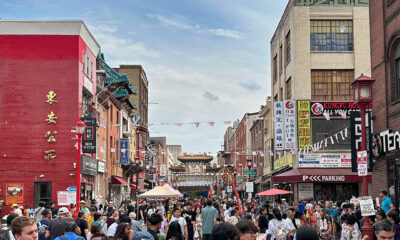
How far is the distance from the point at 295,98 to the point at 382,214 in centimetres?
2643

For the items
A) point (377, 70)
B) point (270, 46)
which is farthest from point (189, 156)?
point (377, 70)

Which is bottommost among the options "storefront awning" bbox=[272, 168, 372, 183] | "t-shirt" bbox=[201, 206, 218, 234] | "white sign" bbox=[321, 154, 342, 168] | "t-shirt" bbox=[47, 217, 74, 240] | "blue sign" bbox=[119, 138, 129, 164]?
"t-shirt" bbox=[201, 206, 218, 234]

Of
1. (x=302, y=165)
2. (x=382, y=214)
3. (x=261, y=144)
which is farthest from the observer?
(x=261, y=144)

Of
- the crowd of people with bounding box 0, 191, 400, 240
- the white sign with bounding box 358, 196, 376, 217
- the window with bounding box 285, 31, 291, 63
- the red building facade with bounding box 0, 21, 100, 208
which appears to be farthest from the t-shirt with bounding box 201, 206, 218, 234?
the window with bounding box 285, 31, 291, 63

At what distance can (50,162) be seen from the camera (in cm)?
3131

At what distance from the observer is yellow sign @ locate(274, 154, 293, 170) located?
133ft

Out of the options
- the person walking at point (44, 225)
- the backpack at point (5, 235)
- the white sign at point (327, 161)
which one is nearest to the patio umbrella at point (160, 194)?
the person walking at point (44, 225)

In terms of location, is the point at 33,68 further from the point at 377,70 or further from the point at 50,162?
the point at 377,70

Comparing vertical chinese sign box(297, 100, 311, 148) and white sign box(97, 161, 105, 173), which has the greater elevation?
vertical chinese sign box(297, 100, 311, 148)

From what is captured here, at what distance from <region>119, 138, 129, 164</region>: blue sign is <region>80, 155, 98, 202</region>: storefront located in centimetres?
1039

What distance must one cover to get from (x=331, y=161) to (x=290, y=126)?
3783mm

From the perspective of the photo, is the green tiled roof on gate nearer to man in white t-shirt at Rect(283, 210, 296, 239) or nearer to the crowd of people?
the crowd of people

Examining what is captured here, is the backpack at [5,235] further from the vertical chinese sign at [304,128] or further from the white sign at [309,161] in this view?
the white sign at [309,161]

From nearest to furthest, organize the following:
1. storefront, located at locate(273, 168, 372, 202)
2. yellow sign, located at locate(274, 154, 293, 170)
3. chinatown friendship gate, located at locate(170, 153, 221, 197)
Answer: storefront, located at locate(273, 168, 372, 202) < yellow sign, located at locate(274, 154, 293, 170) < chinatown friendship gate, located at locate(170, 153, 221, 197)
